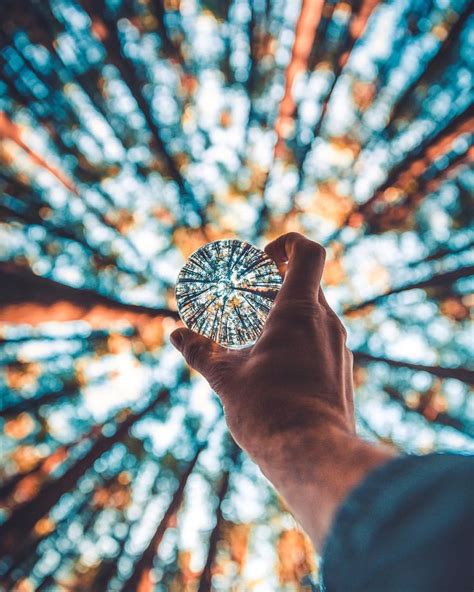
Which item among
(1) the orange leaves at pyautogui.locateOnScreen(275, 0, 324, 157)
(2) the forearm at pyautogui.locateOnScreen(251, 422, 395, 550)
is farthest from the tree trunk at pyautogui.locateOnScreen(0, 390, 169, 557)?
(2) the forearm at pyautogui.locateOnScreen(251, 422, 395, 550)

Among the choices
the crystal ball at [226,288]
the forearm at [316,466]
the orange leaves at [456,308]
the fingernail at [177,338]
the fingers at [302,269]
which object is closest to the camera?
the forearm at [316,466]

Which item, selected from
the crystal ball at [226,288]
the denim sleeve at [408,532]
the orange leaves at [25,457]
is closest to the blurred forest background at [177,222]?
the orange leaves at [25,457]

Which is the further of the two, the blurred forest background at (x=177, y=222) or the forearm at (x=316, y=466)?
the blurred forest background at (x=177, y=222)

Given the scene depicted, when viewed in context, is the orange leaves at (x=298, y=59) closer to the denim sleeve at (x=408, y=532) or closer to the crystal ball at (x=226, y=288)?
the crystal ball at (x=226, y=288)

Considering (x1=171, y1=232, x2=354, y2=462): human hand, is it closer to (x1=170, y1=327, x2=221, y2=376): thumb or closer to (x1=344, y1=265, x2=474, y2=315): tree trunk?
(x1=170, y1=327, x2=221, y2=376): thumb

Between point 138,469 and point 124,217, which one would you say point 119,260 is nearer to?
point 124,217

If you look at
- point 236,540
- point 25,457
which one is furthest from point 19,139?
point 236,540
